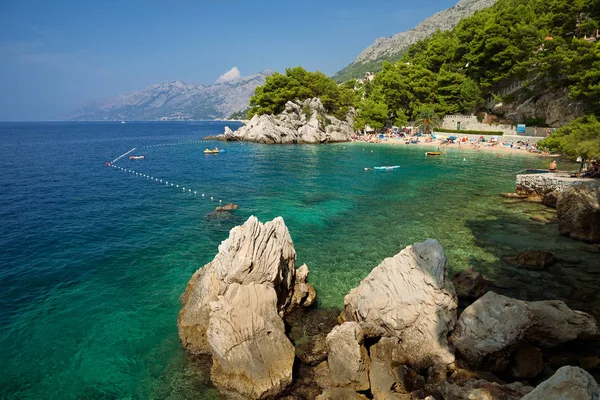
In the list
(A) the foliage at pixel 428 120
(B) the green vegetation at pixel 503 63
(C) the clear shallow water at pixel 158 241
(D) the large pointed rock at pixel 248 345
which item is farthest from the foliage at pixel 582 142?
(A) the foliage at pixel 428 120

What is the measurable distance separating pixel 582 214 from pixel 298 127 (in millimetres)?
77674

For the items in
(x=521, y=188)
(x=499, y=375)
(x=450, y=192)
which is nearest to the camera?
(x=499, y=375)

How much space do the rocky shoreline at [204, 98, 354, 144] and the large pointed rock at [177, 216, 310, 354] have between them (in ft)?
253

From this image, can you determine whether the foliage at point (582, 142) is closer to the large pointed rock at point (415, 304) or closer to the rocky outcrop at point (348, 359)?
the large pointed rock at point (415, 304)

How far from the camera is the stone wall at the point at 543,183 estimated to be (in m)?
28.3

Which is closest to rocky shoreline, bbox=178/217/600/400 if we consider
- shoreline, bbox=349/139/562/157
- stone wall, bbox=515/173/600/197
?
stone wall, bbox=515/173/600/197

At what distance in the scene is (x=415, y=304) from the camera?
1218 centimetres

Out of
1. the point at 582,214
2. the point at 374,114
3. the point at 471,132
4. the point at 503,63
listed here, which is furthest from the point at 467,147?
the point at 582,214

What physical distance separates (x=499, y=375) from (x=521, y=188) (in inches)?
1081

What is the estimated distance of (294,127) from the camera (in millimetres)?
94250

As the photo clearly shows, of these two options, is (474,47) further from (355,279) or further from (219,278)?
(219,278)

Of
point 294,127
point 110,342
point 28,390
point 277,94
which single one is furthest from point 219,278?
point 277,94

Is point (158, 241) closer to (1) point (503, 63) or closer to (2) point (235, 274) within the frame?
(2) point (235, 274)

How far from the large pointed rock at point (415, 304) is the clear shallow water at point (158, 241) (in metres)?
3.43
